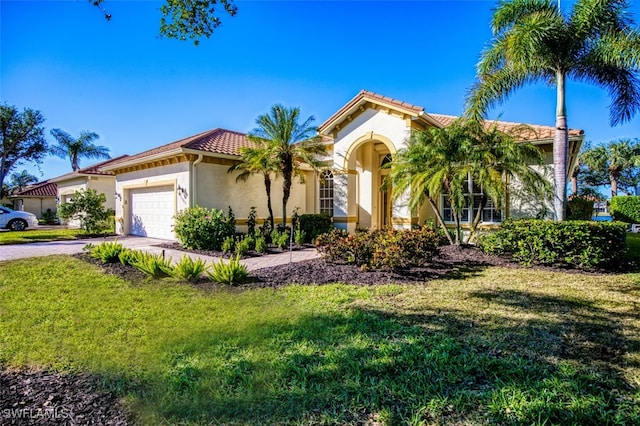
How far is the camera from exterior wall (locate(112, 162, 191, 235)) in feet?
47.2

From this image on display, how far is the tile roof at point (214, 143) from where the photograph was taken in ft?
47.1

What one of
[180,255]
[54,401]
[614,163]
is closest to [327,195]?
[180,255]

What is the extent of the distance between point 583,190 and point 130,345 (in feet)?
172

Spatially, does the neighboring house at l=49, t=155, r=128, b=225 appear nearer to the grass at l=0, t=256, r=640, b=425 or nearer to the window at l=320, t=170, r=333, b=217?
the window at l=320, t=170, r=333, b=217

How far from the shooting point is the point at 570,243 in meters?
8.75

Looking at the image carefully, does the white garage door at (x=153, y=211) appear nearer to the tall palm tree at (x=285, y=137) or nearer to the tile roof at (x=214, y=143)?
the tile roof at (x=214, y=143)

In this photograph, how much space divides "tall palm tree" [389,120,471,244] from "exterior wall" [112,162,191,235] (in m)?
9.30

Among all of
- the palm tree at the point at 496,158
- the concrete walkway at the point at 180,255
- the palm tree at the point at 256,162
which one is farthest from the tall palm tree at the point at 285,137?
the palm tree at the point at 496,158

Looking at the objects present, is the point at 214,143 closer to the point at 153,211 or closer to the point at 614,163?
the point at 153,211

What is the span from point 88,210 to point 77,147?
26.4m

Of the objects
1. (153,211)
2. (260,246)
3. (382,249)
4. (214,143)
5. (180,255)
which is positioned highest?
(214,143)

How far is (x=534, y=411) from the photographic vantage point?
284 centimetres

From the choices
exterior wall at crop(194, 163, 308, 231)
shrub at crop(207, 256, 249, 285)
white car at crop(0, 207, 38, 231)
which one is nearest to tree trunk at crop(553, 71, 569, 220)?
shrub at crop(207, 256, 249, 285)

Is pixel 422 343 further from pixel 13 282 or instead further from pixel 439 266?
pixel 13 282
